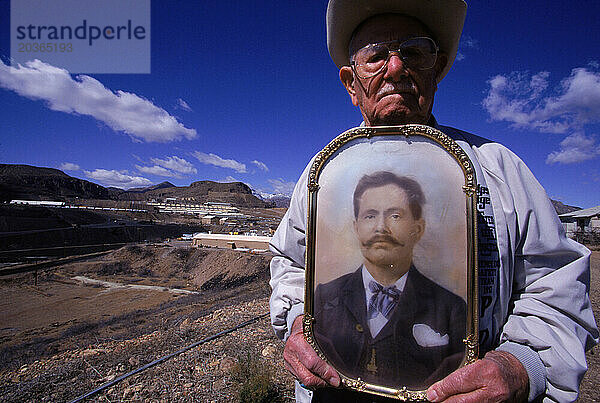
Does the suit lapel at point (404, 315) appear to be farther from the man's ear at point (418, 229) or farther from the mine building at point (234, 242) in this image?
the mine building at point (234, 242)

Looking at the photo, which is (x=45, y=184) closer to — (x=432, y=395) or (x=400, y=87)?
(x=400, y=87)

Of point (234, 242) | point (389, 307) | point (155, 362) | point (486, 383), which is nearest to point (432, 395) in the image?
point (486, 383)

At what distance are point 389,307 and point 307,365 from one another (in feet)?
1.24

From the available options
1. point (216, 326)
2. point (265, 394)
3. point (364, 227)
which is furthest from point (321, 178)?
point (216, 326)

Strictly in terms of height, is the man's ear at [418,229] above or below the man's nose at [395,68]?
below

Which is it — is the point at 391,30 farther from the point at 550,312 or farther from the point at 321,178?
the point at 550,312

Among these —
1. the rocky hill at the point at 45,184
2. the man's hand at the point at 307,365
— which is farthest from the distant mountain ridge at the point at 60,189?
the man's hand at the point at 307,365

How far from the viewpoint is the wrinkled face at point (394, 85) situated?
120 centimetres

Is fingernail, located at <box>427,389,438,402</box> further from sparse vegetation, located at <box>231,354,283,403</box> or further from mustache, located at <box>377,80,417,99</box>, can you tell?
sparse vegetation, located at <box>231,354,283,403</box>

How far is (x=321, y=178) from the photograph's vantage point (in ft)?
3.84

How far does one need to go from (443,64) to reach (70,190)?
113798mm

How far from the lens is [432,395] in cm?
93

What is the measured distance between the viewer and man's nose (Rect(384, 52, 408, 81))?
120cm

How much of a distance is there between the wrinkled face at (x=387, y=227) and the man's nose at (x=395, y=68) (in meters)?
0.47
